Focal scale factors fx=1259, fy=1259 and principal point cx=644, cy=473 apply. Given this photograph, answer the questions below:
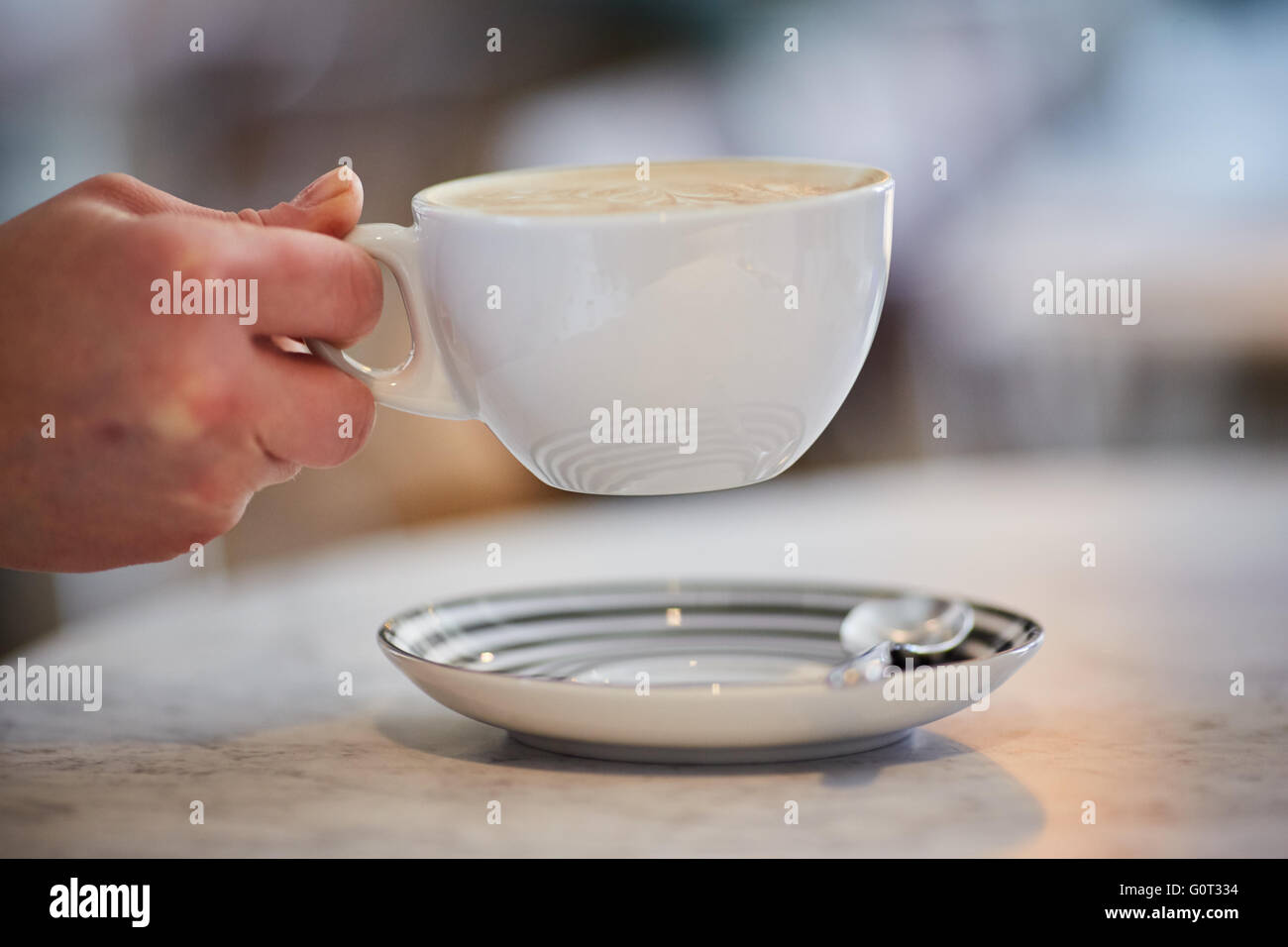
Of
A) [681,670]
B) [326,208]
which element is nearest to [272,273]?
[326,208]

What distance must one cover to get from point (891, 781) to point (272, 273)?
35cm

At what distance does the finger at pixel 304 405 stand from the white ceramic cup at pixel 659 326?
0.08m

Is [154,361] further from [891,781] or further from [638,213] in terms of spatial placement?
[891,781]

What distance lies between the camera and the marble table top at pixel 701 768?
1.64ft

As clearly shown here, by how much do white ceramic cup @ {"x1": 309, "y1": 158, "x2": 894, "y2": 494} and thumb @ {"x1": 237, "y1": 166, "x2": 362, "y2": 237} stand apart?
8cm

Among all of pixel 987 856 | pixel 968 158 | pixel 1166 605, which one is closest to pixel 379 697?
pixel 987 856

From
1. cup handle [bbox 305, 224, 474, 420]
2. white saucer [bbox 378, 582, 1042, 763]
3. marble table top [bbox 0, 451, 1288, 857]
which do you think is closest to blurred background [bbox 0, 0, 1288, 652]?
marble table top [bbox 0, 451, 1288, 857]

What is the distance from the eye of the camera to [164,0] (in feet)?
5.92

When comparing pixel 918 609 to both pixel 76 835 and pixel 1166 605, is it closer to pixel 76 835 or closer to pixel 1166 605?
pixel 1166 605

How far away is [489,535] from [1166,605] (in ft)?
1.82

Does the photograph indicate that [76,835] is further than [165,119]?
No

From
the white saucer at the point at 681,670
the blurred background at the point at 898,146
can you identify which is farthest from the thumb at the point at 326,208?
the blurred background at the point at 898,146

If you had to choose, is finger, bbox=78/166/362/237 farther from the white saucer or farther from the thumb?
the white saucer

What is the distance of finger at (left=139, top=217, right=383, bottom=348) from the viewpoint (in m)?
0.56
